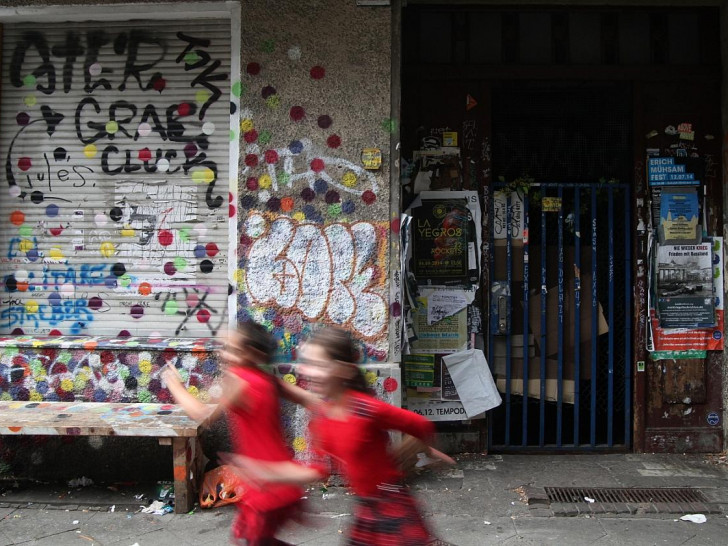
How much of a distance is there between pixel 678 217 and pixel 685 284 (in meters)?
0.58

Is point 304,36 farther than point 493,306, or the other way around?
point 493,306

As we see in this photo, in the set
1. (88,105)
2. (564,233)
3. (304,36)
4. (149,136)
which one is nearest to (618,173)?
(564,233)

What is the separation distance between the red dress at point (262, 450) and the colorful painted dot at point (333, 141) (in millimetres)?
2817

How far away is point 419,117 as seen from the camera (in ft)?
19.4

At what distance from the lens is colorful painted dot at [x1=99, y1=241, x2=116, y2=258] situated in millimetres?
5719

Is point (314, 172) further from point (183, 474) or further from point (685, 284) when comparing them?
point (685, 284)

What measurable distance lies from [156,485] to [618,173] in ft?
15.3

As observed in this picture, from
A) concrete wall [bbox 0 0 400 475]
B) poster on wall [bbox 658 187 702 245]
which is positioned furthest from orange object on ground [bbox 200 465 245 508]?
poster on wall [bbox 658 187 702 245]

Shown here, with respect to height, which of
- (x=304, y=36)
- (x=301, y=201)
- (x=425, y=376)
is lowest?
(x=425, y=376)

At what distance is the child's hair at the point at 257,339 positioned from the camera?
2920 millimetres

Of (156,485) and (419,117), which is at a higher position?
(419,117)

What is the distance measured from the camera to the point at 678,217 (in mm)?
5844

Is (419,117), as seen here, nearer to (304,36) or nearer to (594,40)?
(304,36)

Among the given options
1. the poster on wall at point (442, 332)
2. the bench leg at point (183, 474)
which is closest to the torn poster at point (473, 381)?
the poster on wall at point (442, 332)
